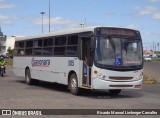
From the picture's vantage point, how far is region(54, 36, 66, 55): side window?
1881cm

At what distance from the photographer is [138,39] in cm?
1716

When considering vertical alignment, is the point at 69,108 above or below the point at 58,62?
below

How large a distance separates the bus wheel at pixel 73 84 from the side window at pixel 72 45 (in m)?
1.00

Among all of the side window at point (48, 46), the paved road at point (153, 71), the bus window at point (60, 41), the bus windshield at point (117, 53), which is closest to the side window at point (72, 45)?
the bus window at point (60, 41)

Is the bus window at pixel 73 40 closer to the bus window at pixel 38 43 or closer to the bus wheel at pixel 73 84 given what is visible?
the bus wheel at pixel 73 84

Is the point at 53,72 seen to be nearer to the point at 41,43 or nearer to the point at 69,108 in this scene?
the point at 41,43

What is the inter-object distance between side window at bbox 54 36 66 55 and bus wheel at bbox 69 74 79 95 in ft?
5.31

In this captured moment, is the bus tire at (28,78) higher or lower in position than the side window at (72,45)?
lower

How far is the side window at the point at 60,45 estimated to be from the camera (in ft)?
61.7

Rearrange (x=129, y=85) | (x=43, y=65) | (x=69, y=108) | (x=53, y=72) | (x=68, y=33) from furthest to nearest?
(x=43, y=65) < (x=53, y=72) < (x=68, y=33) < (x=129, y=85) < (x=69, y=108)

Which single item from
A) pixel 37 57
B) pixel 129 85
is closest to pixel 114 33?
pixel 129 85

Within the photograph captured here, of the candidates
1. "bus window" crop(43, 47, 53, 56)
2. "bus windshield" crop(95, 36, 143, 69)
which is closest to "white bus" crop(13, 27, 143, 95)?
"bus windshield" crop(95, 36, 143, 69)

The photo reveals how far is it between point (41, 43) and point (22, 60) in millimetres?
3446

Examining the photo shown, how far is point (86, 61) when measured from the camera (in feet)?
55.3
